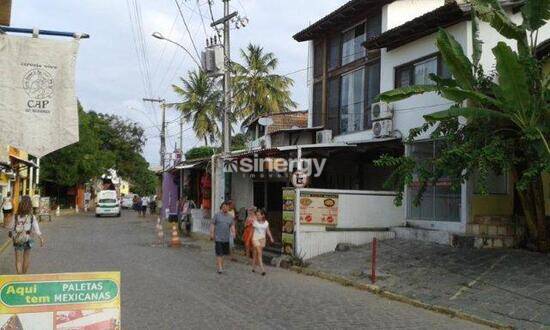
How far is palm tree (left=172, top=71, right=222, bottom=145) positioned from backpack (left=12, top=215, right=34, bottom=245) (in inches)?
1236

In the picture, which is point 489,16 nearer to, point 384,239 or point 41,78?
point 384,239

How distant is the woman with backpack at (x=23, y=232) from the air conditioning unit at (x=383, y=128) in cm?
1003

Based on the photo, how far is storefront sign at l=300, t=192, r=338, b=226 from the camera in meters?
16.7

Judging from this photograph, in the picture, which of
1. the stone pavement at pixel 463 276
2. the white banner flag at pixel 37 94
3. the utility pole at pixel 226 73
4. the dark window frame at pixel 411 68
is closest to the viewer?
the white banner flag at pixel 37 94

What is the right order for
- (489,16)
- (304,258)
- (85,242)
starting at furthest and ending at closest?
(85,242) → (304,258) → (489,16)

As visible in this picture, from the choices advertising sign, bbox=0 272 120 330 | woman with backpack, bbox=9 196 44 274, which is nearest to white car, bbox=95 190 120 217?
woman with backpack, bbox=9 196 44 274

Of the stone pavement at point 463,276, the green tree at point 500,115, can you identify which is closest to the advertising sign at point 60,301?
the stone pavement at point 463,276

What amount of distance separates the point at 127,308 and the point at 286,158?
9857 millimetres

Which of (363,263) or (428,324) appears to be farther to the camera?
(363,263)

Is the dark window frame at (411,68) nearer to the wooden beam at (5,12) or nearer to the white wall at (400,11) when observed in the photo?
the white wall at (400,11)

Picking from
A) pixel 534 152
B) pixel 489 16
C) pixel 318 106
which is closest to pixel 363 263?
pixel 534 152

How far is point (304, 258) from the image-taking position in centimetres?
1648

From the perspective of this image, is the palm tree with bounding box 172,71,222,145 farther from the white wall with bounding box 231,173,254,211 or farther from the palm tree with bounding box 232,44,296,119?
the white wall with bounding box 231,173,254,211

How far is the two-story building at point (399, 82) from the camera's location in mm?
15383
